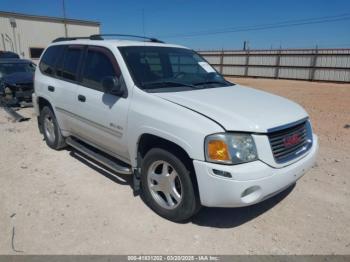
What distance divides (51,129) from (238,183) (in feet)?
13.6

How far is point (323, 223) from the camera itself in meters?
3.33

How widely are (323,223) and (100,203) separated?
2.58m

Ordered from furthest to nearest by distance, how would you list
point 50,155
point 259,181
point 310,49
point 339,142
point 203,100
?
point 310,49, point 339,142, point 50,155, point 203,100, point 259,181

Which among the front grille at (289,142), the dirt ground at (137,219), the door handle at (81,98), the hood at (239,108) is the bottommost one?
the dirt ground at (137,219)

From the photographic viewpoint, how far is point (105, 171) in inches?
183

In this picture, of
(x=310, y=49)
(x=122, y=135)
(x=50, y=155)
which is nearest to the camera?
(x=122, y=135)

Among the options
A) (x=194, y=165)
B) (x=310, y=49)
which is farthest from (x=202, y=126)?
(x=310, y=49)

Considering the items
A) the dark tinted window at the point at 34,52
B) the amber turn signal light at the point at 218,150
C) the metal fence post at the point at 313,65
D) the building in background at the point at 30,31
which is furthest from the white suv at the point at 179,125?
the dark tinted window at the point at 34,52

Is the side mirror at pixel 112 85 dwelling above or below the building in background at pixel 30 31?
below

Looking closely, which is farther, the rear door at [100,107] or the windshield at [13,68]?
the windshield at [13,68]

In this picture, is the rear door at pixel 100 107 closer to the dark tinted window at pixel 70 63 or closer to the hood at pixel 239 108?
the dark tinted window at pixel 70 63

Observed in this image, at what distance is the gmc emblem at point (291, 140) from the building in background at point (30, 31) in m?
28.3

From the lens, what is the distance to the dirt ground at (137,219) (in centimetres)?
294

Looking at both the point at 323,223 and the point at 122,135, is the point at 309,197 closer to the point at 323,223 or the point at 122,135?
the point at 323,223
